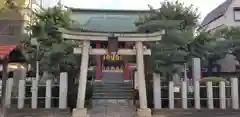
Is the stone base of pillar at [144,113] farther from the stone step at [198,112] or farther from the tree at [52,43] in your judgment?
the tree at [52,43]

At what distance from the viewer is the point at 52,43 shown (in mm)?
19453

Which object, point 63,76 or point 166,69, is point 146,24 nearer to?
point 166,69

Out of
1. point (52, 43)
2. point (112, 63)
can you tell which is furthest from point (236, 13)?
point (52, 43)

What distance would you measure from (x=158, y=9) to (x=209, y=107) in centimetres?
804

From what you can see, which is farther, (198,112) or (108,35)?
(198,112)

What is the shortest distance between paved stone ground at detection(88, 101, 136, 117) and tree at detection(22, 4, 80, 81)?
9.37 feet

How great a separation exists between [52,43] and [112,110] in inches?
232

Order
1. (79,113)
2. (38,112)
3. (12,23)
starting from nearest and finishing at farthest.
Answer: (79,113) < (38,112) < (12,23)

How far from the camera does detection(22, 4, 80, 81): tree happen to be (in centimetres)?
1795

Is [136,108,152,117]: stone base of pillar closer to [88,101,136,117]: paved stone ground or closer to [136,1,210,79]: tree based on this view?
[88,101,136,117]: paved stone ground

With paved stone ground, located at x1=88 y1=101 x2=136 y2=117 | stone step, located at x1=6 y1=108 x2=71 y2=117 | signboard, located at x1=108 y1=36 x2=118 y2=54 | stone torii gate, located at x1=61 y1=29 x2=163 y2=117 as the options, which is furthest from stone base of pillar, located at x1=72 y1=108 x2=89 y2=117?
signboard, located at x1=108 y1=36 x2=118 y2=54

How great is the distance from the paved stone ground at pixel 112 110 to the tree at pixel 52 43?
9.37 feet

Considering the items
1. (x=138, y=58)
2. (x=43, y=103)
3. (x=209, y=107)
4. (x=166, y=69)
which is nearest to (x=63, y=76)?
(x=43, y=103)

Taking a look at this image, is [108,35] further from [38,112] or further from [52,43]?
[38,112]
